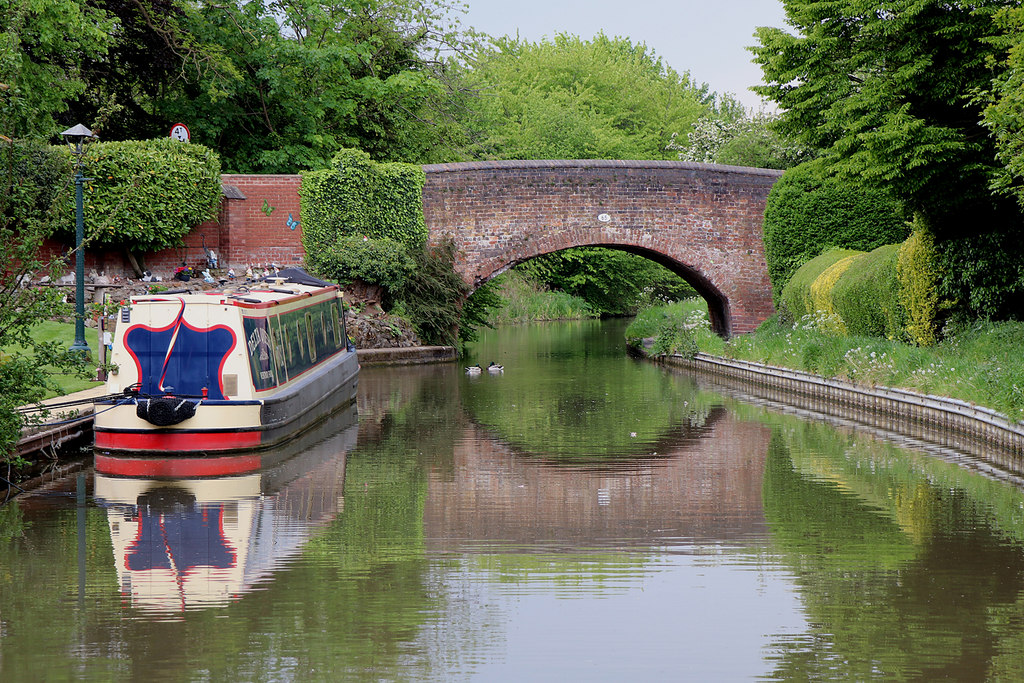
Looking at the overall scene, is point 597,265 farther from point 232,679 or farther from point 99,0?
point 232,679

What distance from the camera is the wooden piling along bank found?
10.5 metres

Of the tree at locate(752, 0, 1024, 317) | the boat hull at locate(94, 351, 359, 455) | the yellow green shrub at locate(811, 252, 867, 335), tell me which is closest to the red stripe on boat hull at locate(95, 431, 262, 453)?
the boat hull at locate(94, 351, 359, 455)

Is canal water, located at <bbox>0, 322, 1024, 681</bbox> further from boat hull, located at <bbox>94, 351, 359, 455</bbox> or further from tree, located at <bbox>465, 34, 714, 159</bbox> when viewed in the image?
tree, located at <bbox>465, 34, 714, 159</bbox>

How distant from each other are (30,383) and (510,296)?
1360 inches

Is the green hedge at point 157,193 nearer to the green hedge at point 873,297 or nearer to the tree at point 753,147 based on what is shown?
the tree at point 753,147

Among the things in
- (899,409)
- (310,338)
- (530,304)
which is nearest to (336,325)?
(310,338)

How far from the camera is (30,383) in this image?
8.94 meters

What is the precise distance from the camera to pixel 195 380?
11141 millimetres

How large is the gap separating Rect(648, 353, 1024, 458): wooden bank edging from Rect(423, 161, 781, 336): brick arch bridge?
18.5 feet

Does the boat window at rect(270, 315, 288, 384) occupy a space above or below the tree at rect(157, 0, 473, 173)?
below

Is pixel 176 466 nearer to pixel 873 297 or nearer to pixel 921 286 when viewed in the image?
pixel 921 286

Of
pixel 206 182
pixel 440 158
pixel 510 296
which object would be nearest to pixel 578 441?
pixel 206 182

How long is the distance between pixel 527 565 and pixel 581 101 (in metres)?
45.4

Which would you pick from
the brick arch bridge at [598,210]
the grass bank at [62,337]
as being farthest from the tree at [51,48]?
the brick arch bridge at [598,210]
